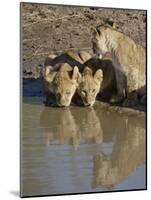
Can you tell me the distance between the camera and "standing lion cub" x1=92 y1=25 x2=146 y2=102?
4.23 m

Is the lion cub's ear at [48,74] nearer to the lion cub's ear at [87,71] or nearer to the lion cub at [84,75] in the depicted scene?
the lion cub at [84,75]

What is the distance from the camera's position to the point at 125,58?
4.27m

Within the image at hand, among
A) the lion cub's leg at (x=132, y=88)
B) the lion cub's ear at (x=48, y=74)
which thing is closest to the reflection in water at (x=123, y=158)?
the lion cub's leg at (x=132, y=88)

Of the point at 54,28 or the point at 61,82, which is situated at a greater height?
the point at 54,28

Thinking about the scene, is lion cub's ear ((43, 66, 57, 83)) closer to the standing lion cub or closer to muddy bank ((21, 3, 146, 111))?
muddy bank ((21, 3, 146, 111))

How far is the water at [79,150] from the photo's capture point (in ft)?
13.2

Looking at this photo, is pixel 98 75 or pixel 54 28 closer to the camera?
pixel 54 28

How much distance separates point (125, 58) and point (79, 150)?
66 centimetres

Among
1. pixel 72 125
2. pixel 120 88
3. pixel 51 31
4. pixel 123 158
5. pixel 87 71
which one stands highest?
pixel 51 31

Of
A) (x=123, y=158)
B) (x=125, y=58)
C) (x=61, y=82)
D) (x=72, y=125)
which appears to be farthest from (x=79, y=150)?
(x=125, y=58)

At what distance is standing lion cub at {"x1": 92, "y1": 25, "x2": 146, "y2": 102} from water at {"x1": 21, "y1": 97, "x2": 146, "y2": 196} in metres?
0.20

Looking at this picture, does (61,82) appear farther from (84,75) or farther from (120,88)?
(120,88)

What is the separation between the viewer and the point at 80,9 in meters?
4.12

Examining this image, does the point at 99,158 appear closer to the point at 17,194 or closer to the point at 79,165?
the point at 79,165
